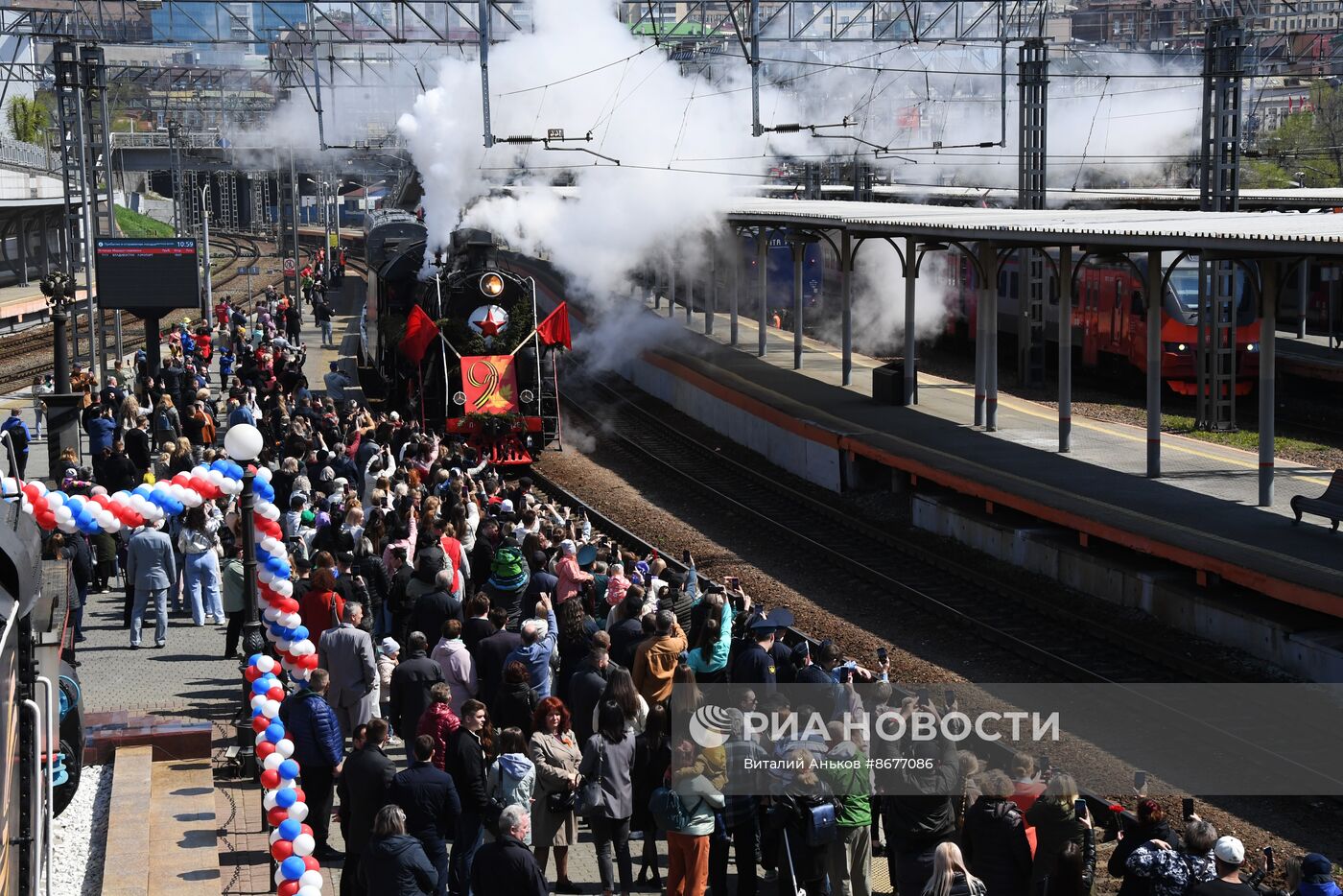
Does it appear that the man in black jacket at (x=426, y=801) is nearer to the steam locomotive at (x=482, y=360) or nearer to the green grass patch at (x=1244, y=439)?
the steam locomotive at (x=482, y=360)

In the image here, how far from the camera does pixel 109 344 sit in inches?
1795

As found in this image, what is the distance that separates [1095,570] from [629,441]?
12.2m

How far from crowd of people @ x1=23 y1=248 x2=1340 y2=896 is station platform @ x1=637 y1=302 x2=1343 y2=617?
521 cm

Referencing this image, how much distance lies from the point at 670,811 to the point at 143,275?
72.4 feet

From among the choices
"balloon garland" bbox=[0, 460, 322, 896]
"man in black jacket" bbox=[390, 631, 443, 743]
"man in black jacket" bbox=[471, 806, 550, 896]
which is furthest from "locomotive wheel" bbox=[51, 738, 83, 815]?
"man in black jacket" bbox=[471, 806, 550, 896]

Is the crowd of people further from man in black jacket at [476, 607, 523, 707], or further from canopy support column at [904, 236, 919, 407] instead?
canopy support column at [904, 236, 919, 407]

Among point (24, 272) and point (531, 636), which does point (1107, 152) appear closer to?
point (24, 272)

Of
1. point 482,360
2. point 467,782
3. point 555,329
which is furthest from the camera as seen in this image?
point 555,329

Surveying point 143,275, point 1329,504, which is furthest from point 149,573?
point 143,275

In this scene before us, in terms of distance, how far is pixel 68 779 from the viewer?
992 centimetres

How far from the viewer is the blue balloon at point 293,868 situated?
838cm

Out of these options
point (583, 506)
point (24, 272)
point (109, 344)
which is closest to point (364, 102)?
point (24, 272)

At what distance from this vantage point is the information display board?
2814cm

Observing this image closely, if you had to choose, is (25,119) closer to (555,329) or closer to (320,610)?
(555,329)
